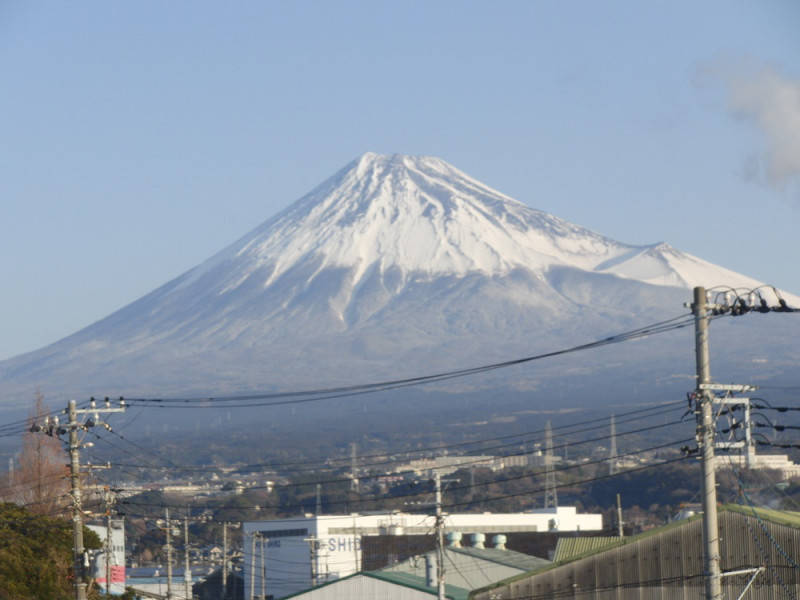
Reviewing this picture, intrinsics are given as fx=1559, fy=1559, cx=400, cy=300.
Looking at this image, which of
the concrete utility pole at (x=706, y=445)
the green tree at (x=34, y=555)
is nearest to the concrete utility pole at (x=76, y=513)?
the green tree at (x=34, y=555)

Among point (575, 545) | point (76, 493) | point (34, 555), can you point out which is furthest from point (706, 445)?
point (34, 555)

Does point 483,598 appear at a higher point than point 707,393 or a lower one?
lower

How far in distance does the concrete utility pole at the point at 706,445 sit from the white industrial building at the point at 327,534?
6778 cm

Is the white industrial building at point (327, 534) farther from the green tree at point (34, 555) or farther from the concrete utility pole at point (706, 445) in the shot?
the concrete utility pole at point (706, 445)

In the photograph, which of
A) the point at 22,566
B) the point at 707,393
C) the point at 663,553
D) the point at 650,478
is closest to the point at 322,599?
the point at 22,566

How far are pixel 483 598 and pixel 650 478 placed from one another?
10932 centimetres

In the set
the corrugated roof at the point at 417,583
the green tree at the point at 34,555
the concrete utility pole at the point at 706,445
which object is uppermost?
the concrete utility pole at the point at 706,445

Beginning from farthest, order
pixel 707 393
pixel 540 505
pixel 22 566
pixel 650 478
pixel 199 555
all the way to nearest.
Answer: pixel 540 505 < pixel 650 478 < pixel 199 555 < pixel 22 566 < pixel 707 393

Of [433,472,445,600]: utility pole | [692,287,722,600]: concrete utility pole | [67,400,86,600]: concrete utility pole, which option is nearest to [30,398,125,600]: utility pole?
[67,400,86,600]: concrete utility pole

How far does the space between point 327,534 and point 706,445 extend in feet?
259

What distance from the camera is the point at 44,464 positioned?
4092 inches

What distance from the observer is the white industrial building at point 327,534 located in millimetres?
99625

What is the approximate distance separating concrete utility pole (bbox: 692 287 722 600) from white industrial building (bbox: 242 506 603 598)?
6778 centimetres

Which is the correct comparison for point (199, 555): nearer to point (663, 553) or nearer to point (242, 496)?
point (242, 496)
